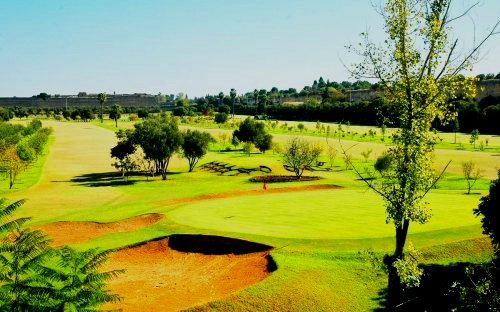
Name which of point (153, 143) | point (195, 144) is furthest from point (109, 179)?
point (195, 144)

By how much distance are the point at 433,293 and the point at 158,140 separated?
5073cm

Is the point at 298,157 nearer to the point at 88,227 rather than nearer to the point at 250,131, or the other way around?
the point at 88,227

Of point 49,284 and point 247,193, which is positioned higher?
point 49,284

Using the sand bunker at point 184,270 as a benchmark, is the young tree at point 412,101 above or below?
above

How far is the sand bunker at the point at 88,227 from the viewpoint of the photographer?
30.7 metres

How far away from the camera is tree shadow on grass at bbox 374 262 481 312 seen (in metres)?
19.1

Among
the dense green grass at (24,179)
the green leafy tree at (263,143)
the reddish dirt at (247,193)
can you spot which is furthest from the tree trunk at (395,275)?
the green leafy tree at (263,143)

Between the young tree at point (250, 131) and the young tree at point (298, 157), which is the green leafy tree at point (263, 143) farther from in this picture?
the young tree at point (298, 157)

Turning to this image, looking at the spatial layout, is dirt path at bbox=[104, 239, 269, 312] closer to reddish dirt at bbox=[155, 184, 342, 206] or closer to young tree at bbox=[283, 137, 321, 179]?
reddish dirt at bbox=[155, 184, 342, 206]

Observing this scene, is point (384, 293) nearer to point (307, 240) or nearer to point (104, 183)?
point (307, 240)

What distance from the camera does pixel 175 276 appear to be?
23578 mm

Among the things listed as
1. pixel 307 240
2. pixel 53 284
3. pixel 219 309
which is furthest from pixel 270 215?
pixel 53 284

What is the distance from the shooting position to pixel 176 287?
72.4 ft

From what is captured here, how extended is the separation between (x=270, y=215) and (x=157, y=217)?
320 inches
